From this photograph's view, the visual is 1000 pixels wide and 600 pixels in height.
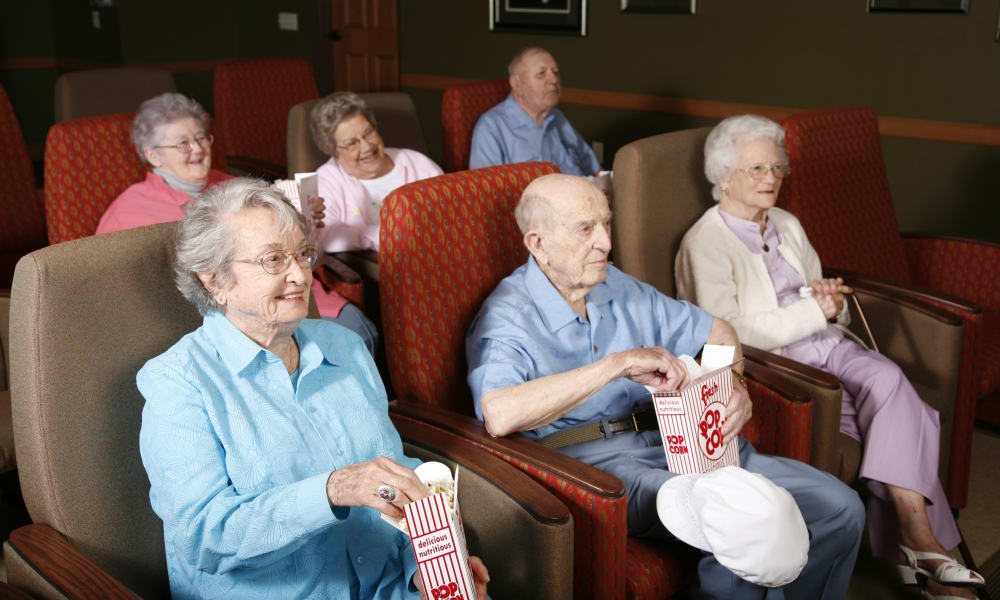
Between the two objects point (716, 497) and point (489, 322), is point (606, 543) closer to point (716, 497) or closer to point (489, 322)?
point (716, 497)

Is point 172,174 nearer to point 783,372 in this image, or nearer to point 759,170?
point 759,170

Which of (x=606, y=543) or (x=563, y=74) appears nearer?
(x=606, y=543)

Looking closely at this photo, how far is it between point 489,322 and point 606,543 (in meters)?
0.53

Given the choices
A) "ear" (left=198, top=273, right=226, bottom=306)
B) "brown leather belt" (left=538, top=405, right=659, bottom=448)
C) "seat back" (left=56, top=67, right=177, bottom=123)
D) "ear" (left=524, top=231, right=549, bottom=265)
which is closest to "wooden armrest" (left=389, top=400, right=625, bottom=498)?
"brown leather belt" (left=538, top=405, right=659, bottom=448)

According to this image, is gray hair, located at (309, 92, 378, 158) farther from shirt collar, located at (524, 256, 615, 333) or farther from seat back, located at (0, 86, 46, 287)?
shirt collar, located at (524, 256, 615, 333)

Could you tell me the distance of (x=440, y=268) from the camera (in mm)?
1998

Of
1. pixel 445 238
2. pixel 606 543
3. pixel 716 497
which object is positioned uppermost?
pixel 445 238

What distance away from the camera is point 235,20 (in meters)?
7.04

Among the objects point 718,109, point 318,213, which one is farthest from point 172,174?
point 718,109

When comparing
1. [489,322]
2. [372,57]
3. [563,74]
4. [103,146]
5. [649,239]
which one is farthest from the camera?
[372,57]

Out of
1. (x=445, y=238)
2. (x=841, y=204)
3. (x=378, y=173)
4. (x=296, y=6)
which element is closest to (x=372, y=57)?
(x=296, y=6)

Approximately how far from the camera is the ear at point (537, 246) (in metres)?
1.95

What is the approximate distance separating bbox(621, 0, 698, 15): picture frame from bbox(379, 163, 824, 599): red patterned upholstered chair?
9.67 ft

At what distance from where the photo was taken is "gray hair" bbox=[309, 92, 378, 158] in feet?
10.5
